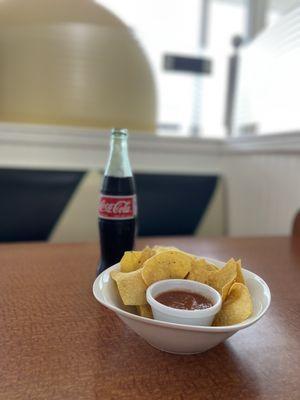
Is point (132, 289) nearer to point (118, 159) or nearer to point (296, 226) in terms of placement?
point (118, 159)

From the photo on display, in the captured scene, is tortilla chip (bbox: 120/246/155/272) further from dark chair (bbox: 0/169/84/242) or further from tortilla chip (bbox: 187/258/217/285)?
dark chair (bbox: 0/169/84/242)

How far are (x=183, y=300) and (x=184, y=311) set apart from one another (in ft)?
0.14

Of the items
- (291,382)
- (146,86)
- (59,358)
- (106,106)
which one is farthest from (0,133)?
(291,382)

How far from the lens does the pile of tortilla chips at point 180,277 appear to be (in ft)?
1.42

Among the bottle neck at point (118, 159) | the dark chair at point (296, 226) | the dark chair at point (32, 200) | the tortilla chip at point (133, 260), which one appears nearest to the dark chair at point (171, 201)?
the dark chair at point (32, 200)

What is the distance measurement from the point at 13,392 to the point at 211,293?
25 centimetres

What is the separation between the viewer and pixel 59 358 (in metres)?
Answer: 0.41

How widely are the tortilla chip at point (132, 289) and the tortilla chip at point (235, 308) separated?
98mm

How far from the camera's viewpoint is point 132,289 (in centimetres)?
46

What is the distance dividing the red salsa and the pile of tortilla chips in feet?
0.08

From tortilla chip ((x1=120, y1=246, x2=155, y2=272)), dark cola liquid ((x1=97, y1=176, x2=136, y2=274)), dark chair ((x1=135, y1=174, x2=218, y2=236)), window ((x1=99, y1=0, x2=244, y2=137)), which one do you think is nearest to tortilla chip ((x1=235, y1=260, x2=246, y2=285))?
tortilla chip ((x1=120, y1=246, x2=155, y2=272))

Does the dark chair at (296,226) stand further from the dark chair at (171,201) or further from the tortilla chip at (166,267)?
the tortilla chip at (166,267)

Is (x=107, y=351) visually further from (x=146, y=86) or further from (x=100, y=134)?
(x=146, y=86)

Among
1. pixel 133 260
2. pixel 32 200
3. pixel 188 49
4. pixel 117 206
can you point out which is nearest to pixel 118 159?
pixel 117 206
